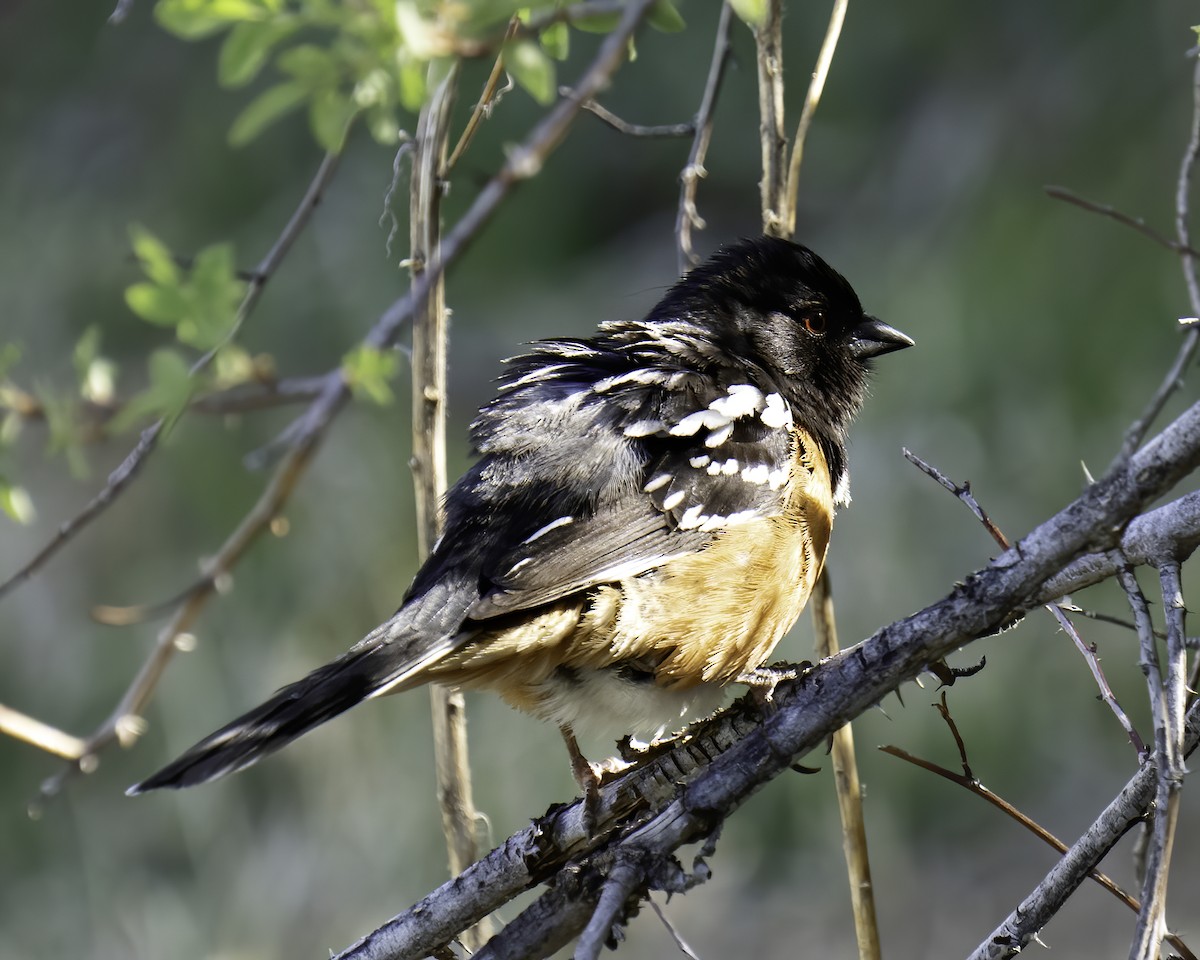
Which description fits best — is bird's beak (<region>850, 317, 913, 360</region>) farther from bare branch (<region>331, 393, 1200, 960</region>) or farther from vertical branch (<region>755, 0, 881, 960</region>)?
bare branch (<region>331, 393, 1200, 960</region>)

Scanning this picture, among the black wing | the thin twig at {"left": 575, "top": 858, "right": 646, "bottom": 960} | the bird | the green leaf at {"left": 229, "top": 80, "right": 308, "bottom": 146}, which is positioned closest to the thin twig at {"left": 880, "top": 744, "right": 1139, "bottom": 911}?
the thin twig at {"left": 575, "top": 858, "right": 646, "bottom": 960}

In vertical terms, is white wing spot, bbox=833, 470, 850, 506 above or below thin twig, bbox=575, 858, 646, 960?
above

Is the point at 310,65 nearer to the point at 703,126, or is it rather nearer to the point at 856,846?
the point at 703,126

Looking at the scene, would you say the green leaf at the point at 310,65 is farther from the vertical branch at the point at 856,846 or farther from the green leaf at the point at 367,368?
the vertical branch at the point at 856,846

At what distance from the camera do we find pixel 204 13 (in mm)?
1235

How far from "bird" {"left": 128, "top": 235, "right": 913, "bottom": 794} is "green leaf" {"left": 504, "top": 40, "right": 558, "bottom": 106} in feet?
3.08

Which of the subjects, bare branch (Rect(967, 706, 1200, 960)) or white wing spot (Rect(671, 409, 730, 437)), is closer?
bare branch (Rect(967, 706, 1200, 960))

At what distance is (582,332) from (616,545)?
13.2ft

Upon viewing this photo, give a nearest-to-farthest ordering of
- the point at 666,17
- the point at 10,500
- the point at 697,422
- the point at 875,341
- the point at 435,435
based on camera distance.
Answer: the point at 666,17 < the point at 10,500 < the point at 435,435 < the point at 697,422 < the point at 875,341

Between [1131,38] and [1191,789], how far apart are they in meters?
3.27

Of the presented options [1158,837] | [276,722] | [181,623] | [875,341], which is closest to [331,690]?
[276,722]

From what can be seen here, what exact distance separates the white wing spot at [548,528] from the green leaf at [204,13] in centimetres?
102

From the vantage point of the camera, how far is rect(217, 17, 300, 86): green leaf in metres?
1.21

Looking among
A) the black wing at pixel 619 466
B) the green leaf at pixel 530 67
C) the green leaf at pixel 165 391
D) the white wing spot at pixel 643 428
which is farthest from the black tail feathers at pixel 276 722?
the green leaf at pixel 530 67
